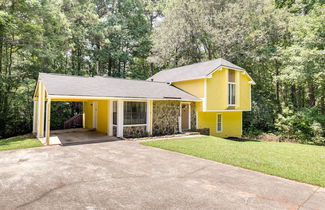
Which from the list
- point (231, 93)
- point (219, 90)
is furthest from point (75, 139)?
point (231, 93)

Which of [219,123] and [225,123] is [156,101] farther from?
[225,123]

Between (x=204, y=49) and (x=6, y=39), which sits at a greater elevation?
(x=204, y=49)

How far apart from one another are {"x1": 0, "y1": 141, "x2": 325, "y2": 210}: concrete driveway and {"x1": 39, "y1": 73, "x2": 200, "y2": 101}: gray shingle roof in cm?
389

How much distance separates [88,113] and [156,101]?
6443 mm

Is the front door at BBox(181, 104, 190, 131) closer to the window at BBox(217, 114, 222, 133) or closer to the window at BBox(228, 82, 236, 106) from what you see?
the window at BBox(217, 114, 222, 133)

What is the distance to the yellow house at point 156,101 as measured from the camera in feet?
37.3

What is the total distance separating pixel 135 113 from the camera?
12383 mm

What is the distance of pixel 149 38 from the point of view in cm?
2608

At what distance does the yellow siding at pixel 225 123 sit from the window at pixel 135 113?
4.85m

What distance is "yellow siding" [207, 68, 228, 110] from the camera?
575 inches

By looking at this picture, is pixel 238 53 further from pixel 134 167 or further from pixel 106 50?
pixel 134 167

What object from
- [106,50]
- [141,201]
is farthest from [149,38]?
[141,201]

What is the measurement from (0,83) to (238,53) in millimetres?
20691

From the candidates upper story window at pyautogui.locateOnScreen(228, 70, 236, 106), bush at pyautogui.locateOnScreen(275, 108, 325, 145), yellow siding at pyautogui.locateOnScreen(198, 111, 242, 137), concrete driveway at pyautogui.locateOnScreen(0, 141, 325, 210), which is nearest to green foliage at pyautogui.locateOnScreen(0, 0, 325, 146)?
bush at pyautogui.locateOnScreen(275, 108, 325, 145)
